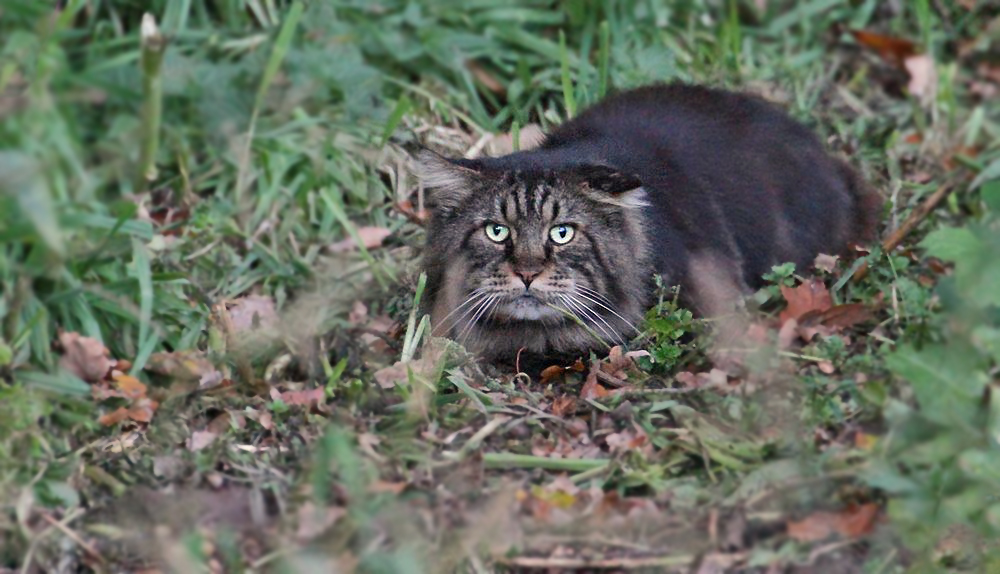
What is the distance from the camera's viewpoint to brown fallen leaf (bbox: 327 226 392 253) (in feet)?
17.6

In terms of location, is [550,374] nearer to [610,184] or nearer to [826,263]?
[610,184]

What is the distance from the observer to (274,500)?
141 inches

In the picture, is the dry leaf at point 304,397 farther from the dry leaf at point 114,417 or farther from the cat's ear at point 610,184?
the cat's ear at point 610,184

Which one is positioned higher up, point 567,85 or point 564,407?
point 567,85

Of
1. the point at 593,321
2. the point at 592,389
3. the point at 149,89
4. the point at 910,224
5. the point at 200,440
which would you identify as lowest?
the point at 200,440

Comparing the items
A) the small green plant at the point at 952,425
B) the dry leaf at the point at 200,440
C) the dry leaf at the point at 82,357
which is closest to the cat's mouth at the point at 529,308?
the dry leaf at the point at 200,440

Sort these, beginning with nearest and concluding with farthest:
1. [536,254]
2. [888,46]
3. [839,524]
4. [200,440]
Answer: [839,524]
[200,440]
[536,254]
[888,46]

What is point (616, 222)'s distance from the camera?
175 inches

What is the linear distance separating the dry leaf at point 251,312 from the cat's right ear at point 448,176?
743mm

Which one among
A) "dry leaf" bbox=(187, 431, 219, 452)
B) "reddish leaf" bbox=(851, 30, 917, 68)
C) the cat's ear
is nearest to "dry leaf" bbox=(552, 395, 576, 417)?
the cat's ear

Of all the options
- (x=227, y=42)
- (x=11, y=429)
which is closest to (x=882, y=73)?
(x=227, y=42)

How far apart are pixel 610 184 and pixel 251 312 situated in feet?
4.65

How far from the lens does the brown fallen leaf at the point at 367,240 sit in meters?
5.36

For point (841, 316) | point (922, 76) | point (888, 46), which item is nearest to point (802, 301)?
point (841, 316)
